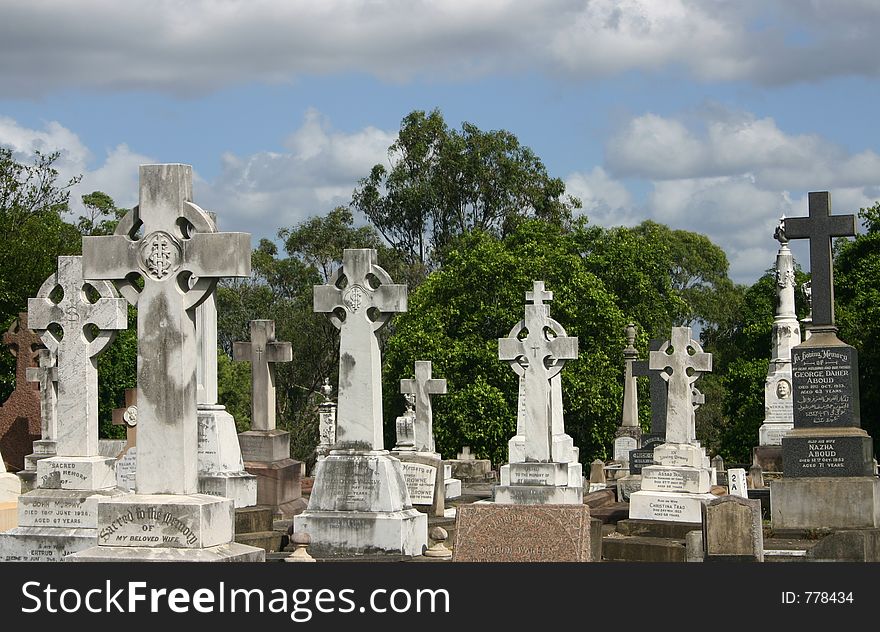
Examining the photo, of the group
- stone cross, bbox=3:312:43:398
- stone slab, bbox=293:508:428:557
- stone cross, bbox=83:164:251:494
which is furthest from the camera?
stone cross, bbox=3:312:43:398

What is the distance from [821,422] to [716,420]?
44.0 m

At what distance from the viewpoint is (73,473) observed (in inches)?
507

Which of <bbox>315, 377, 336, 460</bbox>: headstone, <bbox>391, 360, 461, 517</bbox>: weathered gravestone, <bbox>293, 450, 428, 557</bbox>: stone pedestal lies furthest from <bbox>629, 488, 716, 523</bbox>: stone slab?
<bbox>315, 377, 336, 460</bbox>: headstone

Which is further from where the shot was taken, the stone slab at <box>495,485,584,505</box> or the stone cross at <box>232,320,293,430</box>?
the stone cross at <box>232,320,293,430</box>

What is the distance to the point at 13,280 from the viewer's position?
36.3m

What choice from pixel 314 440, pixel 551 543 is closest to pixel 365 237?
pixel 314 440

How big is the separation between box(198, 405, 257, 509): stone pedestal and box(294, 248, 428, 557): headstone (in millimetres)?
1272

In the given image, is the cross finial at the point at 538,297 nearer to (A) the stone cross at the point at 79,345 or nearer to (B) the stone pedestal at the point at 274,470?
(B) the stone pedestal at the point at 274,470

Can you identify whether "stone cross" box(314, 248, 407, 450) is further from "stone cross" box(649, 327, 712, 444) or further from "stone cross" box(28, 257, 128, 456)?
"stone cross" box(649, 327, 712, 444)

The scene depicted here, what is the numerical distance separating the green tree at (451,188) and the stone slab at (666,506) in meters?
31.9

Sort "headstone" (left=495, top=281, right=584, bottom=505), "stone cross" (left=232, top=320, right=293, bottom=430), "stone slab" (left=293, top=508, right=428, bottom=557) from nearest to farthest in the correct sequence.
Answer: "stone slab" (left=293, top=508, right=428, bottom=557), "headstone" (left=495, top=281, right=584, bottom=505), "stone cross" (left=232, top=320, right=293, bottom=430)

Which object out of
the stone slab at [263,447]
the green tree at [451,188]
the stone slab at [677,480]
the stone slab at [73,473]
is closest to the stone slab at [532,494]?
the stone slab at [677,480]

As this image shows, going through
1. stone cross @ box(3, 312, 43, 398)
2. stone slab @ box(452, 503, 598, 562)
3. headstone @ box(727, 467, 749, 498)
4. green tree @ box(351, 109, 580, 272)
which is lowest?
headstone @ box(727, 467, 749, 498)

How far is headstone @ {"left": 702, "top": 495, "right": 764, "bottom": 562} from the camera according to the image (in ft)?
39.2
